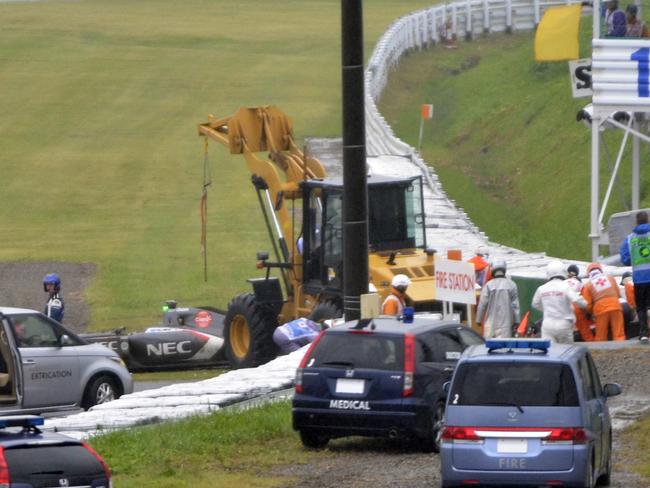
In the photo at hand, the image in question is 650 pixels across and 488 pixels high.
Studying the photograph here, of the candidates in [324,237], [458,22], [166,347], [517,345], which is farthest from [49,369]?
[458,22]

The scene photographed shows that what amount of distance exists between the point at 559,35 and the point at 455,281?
1007cm

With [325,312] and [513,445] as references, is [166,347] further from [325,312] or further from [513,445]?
[513,445]

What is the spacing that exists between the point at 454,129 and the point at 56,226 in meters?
14.4

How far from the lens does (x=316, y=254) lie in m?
25.9

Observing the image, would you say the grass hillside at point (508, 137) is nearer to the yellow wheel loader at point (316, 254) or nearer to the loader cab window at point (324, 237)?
the yellow wheel loader at point (316, 254)

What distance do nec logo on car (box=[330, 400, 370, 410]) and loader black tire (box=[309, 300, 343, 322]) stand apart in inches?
325

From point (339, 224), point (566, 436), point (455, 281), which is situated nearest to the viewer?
point (566, 436)

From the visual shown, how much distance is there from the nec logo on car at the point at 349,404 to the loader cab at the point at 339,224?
8.64 metres

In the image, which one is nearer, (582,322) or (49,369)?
(49,369)

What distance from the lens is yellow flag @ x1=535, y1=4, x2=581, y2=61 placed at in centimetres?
2968

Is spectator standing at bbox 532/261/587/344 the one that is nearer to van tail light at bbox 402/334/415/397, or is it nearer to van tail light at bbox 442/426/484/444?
van tail light at bbox 402/334/415/397

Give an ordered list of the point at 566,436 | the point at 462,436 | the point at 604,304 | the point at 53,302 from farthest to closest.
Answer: the point at 53,302 < the point at 604,304 < the point at 462,436 < the point at 566,436

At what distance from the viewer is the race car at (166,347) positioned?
25977 millimetres

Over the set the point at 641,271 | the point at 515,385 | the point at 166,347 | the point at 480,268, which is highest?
the point at 641,271
